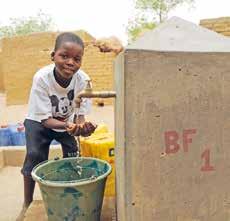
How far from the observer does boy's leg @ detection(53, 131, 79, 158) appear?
285cm

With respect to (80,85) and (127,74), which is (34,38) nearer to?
(80,85)

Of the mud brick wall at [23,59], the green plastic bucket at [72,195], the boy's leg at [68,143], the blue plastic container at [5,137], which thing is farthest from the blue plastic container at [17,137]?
the mud brick wall at [23,59]

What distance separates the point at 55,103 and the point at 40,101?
15cm

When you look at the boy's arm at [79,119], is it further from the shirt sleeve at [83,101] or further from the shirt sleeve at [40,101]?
the shirt sleeve at [40,101]

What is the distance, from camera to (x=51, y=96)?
8.61ft

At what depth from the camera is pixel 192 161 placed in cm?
163

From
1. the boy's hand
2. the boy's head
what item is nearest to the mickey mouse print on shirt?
the boy's head

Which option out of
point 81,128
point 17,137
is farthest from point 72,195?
point 17,137

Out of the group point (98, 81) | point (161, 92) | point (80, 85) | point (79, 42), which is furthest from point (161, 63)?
point (98, 81)

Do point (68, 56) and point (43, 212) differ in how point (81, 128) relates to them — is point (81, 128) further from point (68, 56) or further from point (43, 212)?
point (43, 212)

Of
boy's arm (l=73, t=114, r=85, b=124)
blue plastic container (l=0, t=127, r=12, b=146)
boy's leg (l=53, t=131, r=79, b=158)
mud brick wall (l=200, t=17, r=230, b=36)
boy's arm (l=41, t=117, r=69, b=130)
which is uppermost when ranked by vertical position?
mud brick wall (l=200, t=17, r=230, b=36)

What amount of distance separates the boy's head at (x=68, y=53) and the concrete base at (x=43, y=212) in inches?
36.1

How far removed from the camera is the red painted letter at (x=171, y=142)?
1.60 m

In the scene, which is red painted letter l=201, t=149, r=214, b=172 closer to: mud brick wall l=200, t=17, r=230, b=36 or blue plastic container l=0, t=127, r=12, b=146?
blue plastic container l=0, t=127, r=12, b=146
